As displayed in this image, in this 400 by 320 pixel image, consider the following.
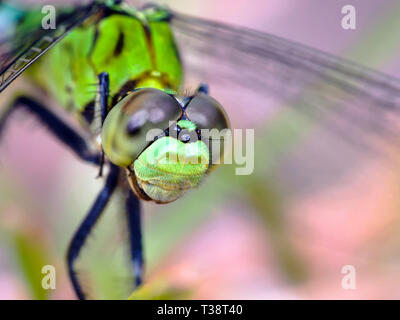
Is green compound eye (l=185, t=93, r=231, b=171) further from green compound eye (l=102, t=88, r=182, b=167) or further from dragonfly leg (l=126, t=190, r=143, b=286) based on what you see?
dragonfly leg (l=126, t=190, r=143, b=286)

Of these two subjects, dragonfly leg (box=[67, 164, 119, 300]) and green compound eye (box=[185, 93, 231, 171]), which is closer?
green compound eye (box=[185, 93, 231, 171])

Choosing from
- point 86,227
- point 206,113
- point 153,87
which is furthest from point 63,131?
point 206,113

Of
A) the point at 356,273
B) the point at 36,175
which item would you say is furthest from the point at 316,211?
the point at 36,175

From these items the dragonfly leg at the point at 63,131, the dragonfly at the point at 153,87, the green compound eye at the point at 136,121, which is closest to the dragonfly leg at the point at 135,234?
the dragonfly at the point at 153,87

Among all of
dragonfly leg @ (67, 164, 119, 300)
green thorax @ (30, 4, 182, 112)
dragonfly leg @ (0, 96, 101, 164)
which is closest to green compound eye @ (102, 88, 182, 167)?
green thorax @ (30, 4, 182, 112)

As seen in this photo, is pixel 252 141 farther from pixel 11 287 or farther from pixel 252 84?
pixel 11 287

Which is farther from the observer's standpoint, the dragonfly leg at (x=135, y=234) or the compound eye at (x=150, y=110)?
the dragonfly leg at (x=135, y=234)

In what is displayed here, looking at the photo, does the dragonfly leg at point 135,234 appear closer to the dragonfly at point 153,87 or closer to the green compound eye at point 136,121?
the dragonfly at point 153,87
